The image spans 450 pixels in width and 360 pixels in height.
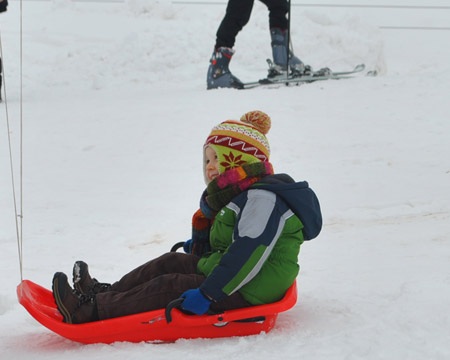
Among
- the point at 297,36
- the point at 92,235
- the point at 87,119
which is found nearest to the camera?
the point at 92,235

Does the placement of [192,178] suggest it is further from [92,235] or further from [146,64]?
[146,64]

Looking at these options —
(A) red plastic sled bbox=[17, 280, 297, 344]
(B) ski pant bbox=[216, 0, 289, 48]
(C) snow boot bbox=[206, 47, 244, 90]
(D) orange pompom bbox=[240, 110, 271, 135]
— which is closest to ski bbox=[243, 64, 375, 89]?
(C) snow boot bbox=[206, 47, 244, 90]

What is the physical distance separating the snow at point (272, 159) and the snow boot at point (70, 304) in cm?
9

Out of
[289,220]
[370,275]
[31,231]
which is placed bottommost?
[31,231]

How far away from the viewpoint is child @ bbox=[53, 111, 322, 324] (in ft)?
6.82

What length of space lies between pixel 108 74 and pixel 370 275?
6318mm

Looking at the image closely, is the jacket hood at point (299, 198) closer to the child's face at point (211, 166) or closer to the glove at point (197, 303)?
the child's face at point (211, 166)

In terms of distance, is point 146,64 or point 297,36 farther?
point 297,36

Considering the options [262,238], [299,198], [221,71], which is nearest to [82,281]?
[262,238]

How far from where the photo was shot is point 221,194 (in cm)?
222

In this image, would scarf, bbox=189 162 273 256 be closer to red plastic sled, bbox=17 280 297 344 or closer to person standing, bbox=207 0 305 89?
red plastic sled, bbox=17 280 297 344

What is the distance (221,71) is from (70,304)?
484cm

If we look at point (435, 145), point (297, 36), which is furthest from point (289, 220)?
point (297, 36)

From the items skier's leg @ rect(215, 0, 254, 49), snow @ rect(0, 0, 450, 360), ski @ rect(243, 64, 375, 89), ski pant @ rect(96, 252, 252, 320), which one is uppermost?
skier's leg @ rect(215, 0, 254, 49)
